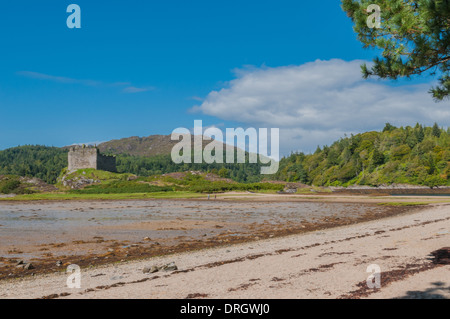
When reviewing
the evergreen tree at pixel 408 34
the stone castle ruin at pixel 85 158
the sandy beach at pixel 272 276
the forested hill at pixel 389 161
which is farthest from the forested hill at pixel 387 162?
the evergreen tree at pixel 408 34

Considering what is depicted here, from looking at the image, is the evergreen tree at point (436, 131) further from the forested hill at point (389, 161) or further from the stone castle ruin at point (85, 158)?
the stone castle ruin at point (85, 158)

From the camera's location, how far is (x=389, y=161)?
6225 inches

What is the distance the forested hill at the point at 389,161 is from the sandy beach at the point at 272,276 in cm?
13721

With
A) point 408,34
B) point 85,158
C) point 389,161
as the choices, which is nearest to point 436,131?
point 389,161

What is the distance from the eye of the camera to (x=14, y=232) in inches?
1006

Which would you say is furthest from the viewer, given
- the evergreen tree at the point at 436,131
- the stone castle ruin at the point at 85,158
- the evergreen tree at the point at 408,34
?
the evergreen tree at the point at 436,131

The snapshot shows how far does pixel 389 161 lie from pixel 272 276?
16331 centimetres

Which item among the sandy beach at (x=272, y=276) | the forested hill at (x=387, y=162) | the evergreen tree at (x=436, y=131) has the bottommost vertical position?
the sandy beach at (x=272, y=276)

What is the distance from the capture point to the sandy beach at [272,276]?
9992 mm

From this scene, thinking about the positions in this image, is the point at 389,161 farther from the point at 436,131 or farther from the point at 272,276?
the point at 272,276

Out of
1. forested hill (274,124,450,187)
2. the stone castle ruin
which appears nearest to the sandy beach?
the stone castle ruin
